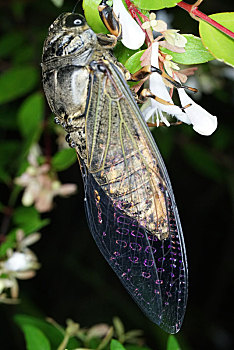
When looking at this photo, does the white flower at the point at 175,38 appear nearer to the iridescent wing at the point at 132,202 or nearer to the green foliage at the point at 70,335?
the iridescent wing at the point at 132,202

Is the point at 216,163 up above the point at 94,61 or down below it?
below

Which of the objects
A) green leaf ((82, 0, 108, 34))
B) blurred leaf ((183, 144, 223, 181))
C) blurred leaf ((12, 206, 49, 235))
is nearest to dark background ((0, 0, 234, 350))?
blurred leaf ((183, 144, 223, 181))

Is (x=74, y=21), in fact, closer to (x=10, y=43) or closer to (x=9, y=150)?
(x=9, y=150)

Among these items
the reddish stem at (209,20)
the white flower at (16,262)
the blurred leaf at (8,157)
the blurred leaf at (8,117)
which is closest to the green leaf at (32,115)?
the blurred leaf at (8,157)

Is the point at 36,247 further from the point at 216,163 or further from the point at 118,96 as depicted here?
A: the point at 118,96

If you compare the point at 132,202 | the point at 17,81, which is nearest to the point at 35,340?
the point at 132,202

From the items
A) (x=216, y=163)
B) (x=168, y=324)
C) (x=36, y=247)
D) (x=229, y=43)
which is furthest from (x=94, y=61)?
(x=36, y=247)
